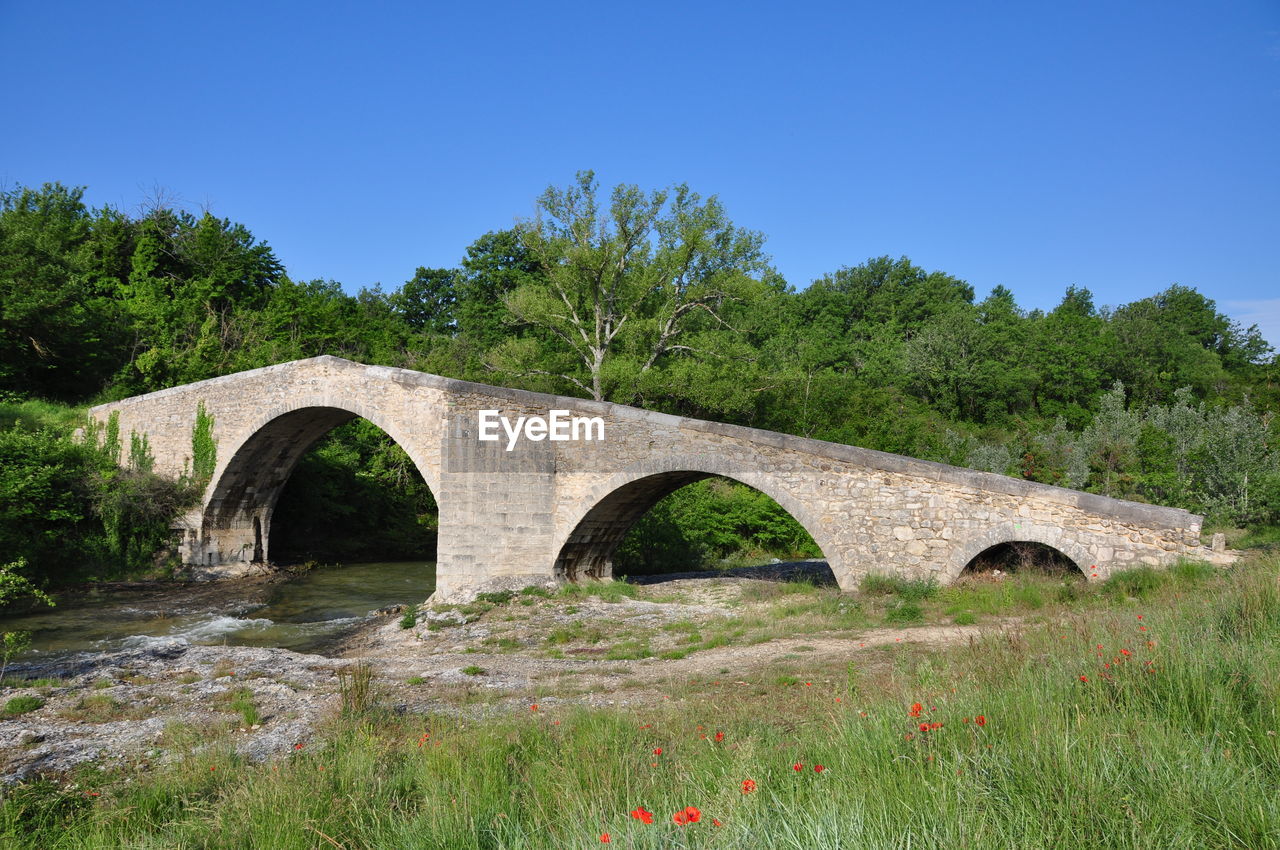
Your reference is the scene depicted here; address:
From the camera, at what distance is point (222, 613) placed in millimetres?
14016

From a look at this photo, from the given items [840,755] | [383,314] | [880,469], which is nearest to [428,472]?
[880,469]

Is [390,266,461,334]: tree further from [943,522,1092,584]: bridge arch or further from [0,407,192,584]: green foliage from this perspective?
[943,522,1092,584]: bridge arch

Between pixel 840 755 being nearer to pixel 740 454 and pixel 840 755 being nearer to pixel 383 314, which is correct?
pixel 740 454

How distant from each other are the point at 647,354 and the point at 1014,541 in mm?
16138

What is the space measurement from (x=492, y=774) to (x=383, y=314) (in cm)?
3659

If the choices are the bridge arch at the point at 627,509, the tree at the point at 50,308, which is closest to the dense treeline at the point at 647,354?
the tree at the point at 50,308

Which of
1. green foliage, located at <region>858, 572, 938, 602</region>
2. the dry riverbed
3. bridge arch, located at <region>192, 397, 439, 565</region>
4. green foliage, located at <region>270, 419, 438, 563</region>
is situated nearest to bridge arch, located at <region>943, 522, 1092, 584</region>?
green foliage, located at <region>858, 572, 938, 602</region>

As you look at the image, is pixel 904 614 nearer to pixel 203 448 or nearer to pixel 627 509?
pixel 627 509

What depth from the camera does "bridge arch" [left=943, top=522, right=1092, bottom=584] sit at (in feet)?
30.0

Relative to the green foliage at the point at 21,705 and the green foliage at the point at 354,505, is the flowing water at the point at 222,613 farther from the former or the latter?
the green foliage at the point at 21,705

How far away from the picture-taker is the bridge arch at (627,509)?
10.9 m

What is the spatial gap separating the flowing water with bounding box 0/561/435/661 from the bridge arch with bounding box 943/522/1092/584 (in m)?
8.78

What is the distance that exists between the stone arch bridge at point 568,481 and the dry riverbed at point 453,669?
1019 millimetres

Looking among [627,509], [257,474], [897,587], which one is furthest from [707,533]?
[257,474]
